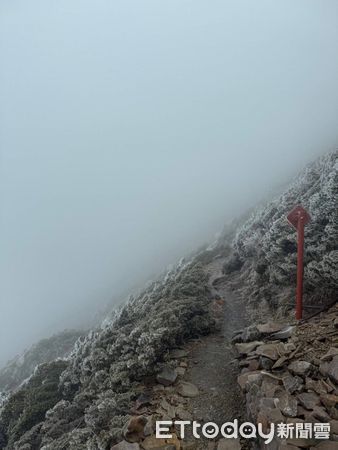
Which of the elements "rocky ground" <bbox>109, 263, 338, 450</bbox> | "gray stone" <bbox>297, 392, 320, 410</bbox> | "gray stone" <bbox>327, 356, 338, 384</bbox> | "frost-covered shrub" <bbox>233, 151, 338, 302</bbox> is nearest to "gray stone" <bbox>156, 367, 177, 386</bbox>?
"rocky ground" <bbox>109, 263, 338, 450</bbox>

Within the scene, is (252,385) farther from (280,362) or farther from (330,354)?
(330,354)

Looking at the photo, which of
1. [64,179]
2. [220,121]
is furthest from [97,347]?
[64,179]

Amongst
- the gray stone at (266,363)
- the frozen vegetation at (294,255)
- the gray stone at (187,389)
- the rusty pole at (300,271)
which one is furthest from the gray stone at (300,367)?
the frozen vegetation at (294,255)

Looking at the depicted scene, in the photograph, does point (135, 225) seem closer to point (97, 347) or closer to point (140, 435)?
point (97, 347)

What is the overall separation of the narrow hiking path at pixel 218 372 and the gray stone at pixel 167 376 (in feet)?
0.81

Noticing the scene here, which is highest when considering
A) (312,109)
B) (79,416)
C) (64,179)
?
(64,179)

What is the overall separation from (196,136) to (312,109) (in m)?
62.3

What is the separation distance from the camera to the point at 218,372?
26.9ft

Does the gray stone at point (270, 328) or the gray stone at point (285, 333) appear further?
the gray stone at point (270, 328)

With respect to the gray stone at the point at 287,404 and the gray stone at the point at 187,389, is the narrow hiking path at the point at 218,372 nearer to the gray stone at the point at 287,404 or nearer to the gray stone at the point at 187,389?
the gray stone at the point at 187,389

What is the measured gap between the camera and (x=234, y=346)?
8.96 m

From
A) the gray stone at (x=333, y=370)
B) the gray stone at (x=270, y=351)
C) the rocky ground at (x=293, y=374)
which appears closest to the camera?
the rocky ground at (x=293, y=374)

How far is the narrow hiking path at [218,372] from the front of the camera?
6957mm

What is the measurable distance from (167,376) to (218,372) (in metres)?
0.94
